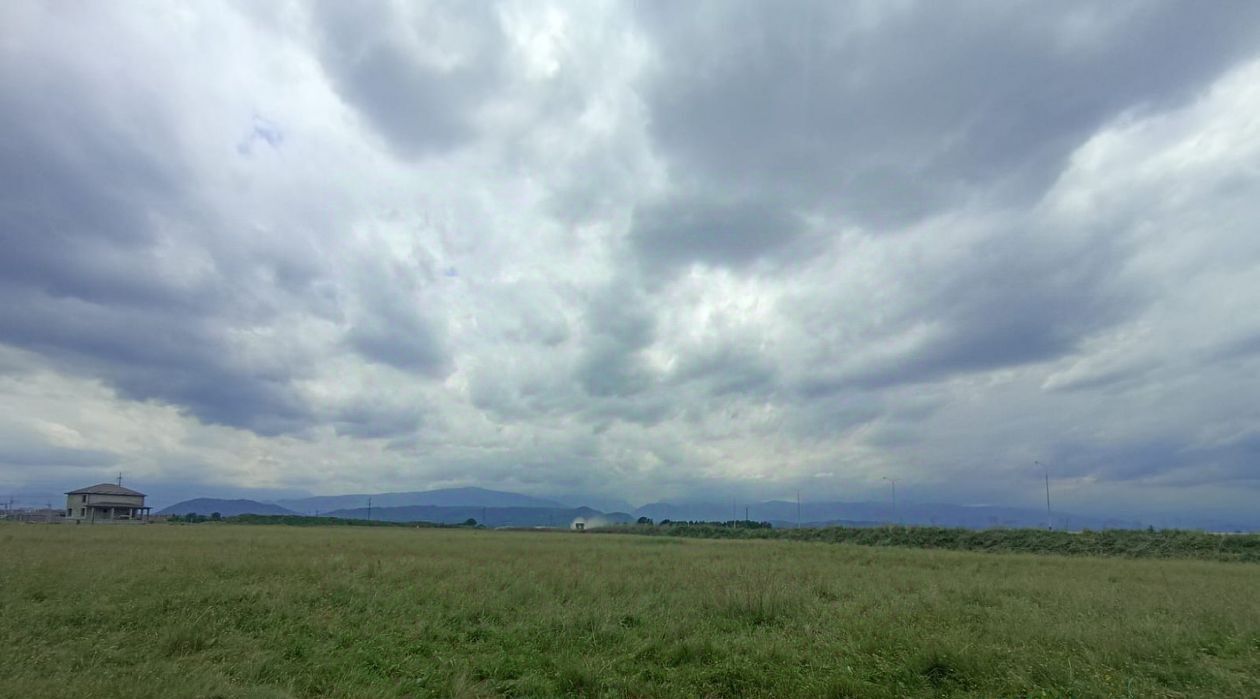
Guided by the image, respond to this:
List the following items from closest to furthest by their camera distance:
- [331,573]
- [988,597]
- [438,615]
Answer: [438,615] → [988,597] → [331,573]

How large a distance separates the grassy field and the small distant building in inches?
4315

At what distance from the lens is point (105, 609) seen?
14.7m

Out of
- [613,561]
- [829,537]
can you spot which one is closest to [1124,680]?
[613,561]

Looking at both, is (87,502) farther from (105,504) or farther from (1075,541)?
(1075,541)

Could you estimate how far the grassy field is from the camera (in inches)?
417

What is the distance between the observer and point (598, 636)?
46.0 ft

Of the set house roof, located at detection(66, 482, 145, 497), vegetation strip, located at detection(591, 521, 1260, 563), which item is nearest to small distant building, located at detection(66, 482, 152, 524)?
house roof, located at detection(66, 482, 145, 497)

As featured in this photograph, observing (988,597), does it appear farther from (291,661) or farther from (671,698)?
(291,661)

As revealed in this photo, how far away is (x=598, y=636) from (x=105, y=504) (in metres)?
128

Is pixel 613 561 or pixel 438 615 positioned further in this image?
pixel 613 561

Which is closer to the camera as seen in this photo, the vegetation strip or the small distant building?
the vegetation strip

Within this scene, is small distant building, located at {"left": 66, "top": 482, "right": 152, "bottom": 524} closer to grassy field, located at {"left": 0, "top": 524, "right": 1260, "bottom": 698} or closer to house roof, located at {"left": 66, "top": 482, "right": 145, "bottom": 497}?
house roof, located at {"left": 66, "top": 482, "right": 145, "bottom": 497}

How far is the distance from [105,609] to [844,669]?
1544cm

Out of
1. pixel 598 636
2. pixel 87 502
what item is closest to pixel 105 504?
pixel 87 502
